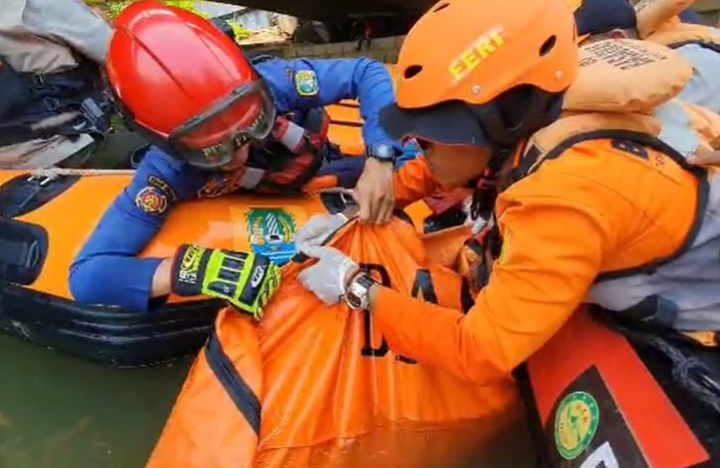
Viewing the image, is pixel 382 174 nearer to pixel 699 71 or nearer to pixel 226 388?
pixel 226 388

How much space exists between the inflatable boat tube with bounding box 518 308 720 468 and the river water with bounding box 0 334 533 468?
0.36 meters

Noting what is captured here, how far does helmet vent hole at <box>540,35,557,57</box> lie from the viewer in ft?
6.11

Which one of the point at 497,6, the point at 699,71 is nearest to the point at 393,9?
the point at 699,71

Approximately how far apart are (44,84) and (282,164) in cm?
85

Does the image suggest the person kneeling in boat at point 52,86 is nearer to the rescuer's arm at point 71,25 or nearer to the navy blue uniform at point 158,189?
the rescuer's arm at point 71,25

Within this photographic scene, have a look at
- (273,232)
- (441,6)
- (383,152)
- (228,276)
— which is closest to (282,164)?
(273,232)

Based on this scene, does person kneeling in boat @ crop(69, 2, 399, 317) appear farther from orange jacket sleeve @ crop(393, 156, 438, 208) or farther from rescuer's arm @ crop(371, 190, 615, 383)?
rescuer's arm @ crop(371, 190, 615, 383)

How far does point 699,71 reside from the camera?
9.08 ft

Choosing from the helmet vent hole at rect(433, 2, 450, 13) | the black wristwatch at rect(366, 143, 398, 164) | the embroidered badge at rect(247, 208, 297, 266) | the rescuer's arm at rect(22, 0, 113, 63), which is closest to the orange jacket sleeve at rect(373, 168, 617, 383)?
the helmet vent hole at rect(433, 2, 450, 13)

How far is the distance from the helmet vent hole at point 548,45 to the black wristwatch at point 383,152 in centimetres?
90

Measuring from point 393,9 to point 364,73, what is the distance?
90.8 inches

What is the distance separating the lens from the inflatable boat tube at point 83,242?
112 inches

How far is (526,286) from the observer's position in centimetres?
189

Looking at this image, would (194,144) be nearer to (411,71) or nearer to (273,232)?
(273,232)
